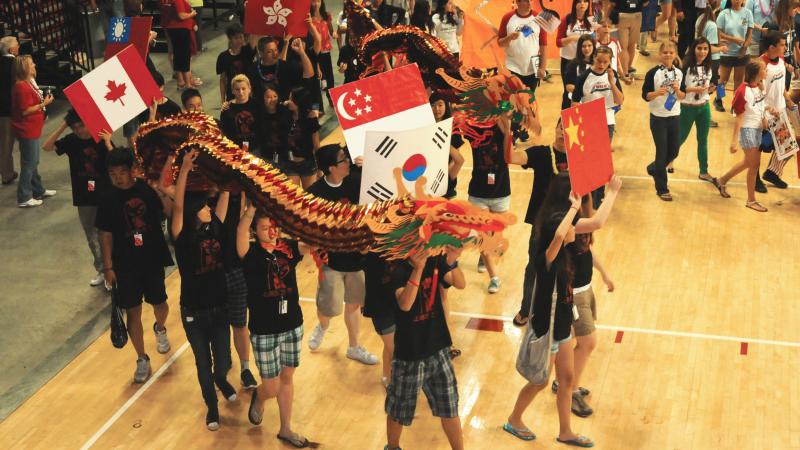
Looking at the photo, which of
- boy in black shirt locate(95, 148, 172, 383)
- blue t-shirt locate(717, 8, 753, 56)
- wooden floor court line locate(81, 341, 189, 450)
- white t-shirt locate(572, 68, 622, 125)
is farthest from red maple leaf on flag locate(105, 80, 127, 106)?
blue t-shirt locate(717, 8, 753, 56)

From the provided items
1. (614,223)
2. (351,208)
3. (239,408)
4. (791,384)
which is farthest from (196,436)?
(614,223)

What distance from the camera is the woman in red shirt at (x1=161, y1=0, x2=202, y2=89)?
15.1 meters

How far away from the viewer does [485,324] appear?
8828 mm

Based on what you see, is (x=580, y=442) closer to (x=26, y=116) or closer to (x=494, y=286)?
(x=494, y=286)

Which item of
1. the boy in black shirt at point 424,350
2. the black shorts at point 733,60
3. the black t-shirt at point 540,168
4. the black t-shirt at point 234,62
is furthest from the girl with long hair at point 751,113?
the boy in black shirt at point 424,350

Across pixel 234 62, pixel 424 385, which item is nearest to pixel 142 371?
pixel 424 385

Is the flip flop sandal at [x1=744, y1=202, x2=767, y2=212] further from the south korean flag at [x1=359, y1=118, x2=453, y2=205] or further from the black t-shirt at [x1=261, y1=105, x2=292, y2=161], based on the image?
the south korean flag at [x1=359, y1=118, x2=453, y2=205]

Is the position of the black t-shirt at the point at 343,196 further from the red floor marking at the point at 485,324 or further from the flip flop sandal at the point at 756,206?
the flip flop sandal at the point at 756,206

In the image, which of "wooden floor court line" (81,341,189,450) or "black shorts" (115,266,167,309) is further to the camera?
"black shorts" (115,266,167,309)

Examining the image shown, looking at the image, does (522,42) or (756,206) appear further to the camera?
(522,42)

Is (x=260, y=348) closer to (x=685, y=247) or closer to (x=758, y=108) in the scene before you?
(x=685, y=247)

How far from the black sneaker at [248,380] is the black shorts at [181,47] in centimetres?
849

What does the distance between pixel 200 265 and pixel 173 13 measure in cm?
898

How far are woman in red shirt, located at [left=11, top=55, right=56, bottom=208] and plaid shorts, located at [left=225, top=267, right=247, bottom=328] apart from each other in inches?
187
